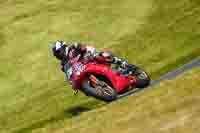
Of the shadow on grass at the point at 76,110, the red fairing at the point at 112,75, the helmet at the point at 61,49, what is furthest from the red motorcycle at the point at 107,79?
the helmet at the point at 61,49

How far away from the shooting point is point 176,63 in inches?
1014

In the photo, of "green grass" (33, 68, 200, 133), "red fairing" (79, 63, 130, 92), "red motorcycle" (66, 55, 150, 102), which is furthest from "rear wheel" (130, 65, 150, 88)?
"green grass" (33, 68, 200, 133)

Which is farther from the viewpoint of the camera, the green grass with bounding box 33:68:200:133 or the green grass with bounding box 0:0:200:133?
the green grass with bounding box 0:0:200:133

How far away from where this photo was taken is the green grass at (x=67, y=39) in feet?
82.8

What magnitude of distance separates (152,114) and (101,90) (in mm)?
4356

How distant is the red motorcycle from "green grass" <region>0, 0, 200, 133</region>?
0.68 metres

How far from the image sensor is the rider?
2412 cm

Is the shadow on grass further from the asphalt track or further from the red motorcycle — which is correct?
the asphalt track

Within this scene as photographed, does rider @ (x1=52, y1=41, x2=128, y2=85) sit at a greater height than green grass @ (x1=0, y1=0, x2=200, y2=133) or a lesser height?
greater

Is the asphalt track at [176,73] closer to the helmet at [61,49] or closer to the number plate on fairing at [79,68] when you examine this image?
the number plate on fairing at [79,68]

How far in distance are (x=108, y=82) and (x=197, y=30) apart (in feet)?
30.3

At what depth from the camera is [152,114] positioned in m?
19.4

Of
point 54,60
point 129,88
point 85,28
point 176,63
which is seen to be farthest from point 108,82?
point 85,28

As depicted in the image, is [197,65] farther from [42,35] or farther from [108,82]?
[42,35]
